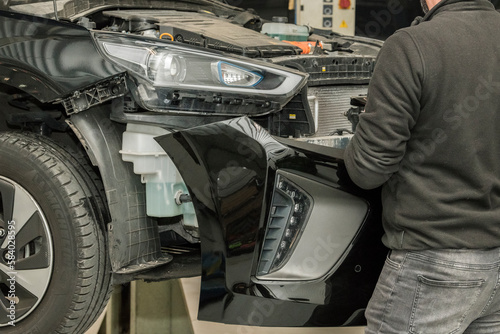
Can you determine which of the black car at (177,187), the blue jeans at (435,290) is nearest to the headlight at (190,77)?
the black car at (177,187)

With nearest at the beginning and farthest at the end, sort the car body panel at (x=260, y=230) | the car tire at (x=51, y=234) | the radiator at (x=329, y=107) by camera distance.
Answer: the car body panel at (x=260, y=230) → the car tire at (x=51, y=234) → the radiator at (x=329, y=107)

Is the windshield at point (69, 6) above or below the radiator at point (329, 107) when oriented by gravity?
above

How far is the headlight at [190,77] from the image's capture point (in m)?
1.95

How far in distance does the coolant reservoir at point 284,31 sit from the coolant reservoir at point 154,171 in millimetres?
1563

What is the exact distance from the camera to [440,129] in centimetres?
162

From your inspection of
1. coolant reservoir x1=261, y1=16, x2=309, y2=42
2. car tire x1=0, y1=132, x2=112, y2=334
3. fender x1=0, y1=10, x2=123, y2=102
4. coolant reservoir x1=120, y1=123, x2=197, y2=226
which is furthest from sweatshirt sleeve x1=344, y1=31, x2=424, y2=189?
coolant reservoir x1=261, y1=16, x2=309, y2=42

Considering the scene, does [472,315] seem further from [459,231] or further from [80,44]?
[80,44]

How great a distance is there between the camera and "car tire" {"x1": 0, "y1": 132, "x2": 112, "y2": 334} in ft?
7.09

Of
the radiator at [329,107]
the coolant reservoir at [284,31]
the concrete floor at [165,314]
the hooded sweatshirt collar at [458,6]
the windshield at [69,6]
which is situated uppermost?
the hooded sweatshirt collar at [458,6]

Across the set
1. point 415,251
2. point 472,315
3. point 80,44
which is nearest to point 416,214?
point 415,251

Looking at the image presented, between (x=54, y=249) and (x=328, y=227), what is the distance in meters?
0.97

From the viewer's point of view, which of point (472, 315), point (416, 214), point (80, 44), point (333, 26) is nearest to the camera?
point (416, 214)

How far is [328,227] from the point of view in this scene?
77.9 inches

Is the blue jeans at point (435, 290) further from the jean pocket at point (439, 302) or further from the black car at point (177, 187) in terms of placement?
the black car at point (177, 187)
